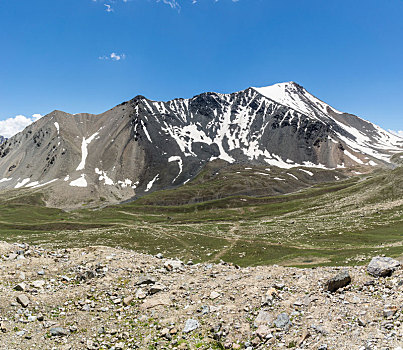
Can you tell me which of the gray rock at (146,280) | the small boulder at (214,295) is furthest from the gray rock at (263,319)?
the gray rock at (146,280)

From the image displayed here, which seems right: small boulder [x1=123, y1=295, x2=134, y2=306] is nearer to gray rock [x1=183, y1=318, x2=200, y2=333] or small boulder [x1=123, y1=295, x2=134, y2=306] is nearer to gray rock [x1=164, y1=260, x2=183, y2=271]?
gray rock [x1=183, y1=318, x2=200, y2=333]

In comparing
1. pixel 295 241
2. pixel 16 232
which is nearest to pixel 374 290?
pixel 295 241

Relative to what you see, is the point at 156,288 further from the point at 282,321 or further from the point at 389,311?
the point at 389,311

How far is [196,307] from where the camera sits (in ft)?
62.3

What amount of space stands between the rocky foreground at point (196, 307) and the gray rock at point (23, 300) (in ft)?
0.21

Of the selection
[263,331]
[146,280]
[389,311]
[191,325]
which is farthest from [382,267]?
[146,280]

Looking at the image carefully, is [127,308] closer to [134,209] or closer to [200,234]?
[200,234]

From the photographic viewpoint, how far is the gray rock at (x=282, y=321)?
51.3ft

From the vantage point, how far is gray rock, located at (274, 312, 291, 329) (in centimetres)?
1563

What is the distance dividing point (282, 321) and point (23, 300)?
17.8 m

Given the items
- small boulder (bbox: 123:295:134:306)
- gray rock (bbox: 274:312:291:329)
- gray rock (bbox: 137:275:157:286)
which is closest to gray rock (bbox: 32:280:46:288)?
small boulder (bbox: 123:295:134:306)

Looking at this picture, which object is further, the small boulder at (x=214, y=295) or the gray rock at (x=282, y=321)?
the small boulder at (x=214, y=295)

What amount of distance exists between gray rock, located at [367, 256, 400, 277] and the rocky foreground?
6 centimetres

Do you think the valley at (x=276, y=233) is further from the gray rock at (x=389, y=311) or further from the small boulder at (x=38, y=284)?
the small boulder at (x=38, y=284)
